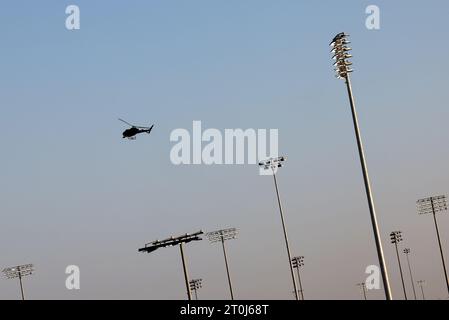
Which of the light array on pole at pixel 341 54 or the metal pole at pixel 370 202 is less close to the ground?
the light array on pole at pixel 341 54

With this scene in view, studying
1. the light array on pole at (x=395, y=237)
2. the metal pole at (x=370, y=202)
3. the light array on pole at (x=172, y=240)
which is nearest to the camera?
the metal pole at (x=370, y=202)

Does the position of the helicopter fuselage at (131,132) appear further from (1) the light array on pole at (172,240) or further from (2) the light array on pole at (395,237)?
(2) the light array on pole at (395,237)

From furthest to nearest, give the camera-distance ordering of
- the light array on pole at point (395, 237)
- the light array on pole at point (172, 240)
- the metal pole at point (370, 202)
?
the light array on pole at point (395, 237) < the light array on pole at point (172, 240) < the metal pole at point (370, 202)

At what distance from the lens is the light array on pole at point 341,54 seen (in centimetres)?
4666

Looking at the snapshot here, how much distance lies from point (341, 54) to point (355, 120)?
4578 millimetres

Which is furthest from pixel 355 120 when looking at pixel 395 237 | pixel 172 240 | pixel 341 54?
pixel 395 237

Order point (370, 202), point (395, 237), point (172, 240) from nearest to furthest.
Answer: point (370, 202) < point (172, 240) < point (395, 237)

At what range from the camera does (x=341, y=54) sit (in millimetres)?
47344

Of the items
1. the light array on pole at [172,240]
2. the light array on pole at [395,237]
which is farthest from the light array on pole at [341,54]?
the light array on pole at [395,237]

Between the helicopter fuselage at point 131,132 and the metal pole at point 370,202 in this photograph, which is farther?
the helicopter fuselage at point 131,132

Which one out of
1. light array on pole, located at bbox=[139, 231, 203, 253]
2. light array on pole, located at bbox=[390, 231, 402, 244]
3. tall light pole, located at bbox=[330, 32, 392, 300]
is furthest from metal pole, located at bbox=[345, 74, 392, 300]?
light array on pole, located at bbox=[390, 231, 402, 244]

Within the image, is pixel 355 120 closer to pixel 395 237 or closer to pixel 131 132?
pixel 131 132
